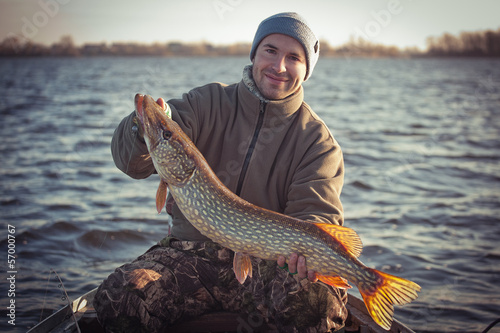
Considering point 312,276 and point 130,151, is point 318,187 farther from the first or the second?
point 130,151

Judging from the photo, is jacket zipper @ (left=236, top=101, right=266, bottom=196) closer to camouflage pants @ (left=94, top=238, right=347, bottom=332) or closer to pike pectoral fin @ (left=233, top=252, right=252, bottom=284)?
camouflage pants @ (left=94, top=238, right=347, bottom=332)

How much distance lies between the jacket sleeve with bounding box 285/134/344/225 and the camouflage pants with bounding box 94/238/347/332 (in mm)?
415

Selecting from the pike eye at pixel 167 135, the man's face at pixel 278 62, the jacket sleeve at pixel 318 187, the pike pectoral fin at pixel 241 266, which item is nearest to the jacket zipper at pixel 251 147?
the man's face at pixel 278 62

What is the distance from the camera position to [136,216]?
6.26 metres

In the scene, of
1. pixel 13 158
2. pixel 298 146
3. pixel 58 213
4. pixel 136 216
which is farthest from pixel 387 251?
pixel 13 158

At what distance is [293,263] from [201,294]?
0.74m

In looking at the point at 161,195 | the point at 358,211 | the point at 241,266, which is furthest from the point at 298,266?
the point at 358,211

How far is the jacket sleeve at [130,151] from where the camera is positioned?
107 inches

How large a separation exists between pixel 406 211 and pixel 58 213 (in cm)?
499

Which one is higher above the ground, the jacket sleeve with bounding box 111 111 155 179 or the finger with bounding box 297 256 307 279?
the jacket sleeve with bounding box 111 111 155 179

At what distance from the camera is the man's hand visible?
100 inches

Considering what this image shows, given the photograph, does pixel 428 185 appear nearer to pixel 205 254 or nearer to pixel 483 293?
pixel 483 293

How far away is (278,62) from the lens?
3221 mm

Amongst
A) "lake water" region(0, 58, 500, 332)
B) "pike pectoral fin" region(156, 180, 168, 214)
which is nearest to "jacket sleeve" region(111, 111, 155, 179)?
"pike pectoral fin" region(156, 180, 168, 214)
